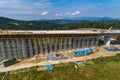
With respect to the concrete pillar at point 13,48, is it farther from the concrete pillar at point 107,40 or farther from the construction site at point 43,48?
the concrete pillar at point 107,40

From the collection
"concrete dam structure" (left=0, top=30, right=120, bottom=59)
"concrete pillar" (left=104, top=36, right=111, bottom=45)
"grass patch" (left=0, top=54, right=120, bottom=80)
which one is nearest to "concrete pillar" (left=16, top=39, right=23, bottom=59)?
"concrete dam structure" (left=0, top=30, right=120, bottom=59)

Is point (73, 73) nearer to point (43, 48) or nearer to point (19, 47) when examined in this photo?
point (43, 48)

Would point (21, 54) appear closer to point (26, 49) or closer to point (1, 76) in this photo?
point (26, 49)

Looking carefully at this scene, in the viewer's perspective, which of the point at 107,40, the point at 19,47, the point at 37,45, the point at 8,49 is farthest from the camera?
the point at 107,40

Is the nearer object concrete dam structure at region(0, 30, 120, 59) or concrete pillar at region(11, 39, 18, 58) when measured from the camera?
concrete dam structure at region(0, 30, 120, 59)

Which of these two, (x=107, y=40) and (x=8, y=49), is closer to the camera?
(x=8, y=49)

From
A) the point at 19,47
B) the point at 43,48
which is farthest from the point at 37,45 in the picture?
the point at 19,47

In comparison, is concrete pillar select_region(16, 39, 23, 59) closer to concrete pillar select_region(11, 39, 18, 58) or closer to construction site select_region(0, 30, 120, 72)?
construction site select_region(0, 30, 120, 72)

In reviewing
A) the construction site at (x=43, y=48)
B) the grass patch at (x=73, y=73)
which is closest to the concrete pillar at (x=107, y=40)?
the construction site at (x=43, y=48)
